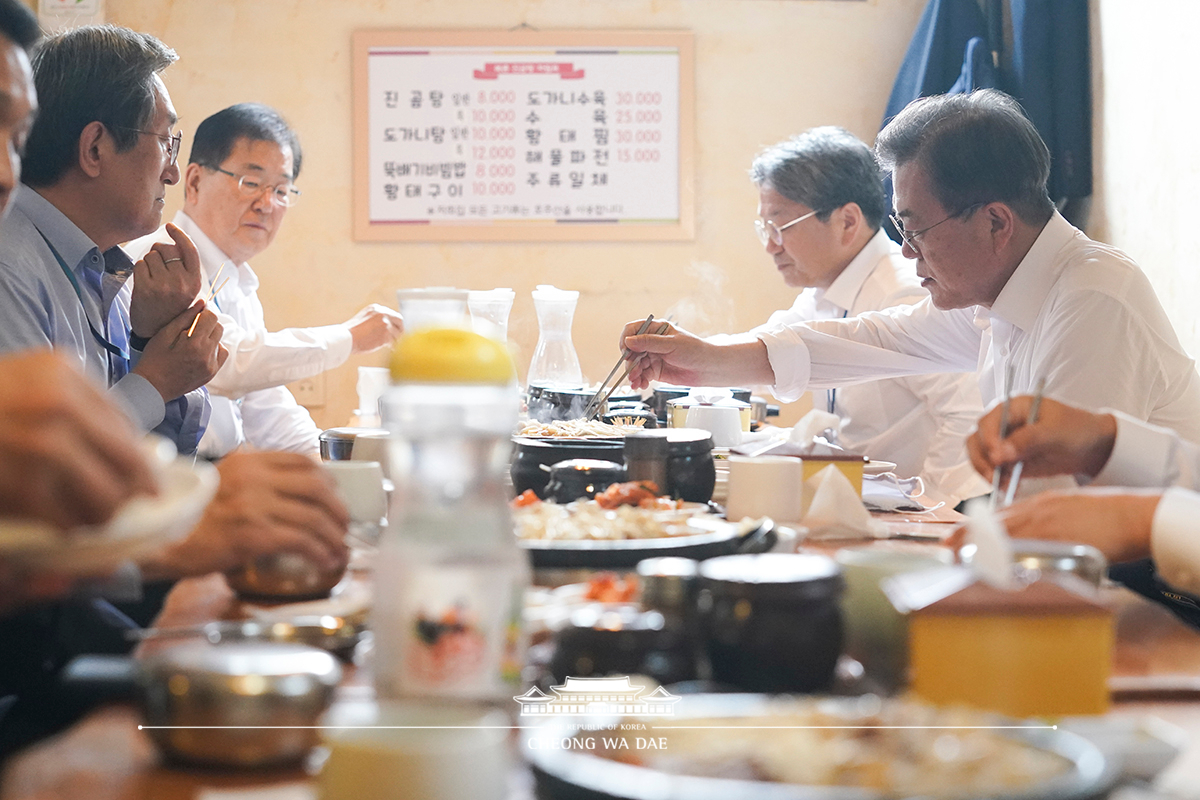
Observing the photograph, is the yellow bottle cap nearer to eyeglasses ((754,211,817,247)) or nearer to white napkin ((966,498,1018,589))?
white napkin ((966,498,1018,589))

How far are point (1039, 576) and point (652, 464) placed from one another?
0.81 m

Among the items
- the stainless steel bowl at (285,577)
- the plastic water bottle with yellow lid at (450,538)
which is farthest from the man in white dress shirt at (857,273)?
the plastic water bottle with yellow lid at (450,538)

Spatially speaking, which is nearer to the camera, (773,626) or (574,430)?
(773,626)

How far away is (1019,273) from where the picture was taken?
6.76ft

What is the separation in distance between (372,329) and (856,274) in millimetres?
1461

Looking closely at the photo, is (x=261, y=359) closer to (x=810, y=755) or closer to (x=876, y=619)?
(x=876, y=619)

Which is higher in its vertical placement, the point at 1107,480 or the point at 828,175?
the point at 828,175

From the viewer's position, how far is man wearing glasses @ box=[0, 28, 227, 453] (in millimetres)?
1987

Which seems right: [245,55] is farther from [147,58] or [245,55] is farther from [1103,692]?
[1103,692]

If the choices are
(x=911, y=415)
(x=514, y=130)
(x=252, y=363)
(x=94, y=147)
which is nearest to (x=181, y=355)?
(x=94, y=147)

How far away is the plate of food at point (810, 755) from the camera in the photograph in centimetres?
53

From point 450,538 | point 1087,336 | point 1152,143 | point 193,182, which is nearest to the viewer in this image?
point 450,538

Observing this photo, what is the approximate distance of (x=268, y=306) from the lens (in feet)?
13.5

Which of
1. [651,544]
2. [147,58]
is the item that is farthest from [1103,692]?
[147,58]
